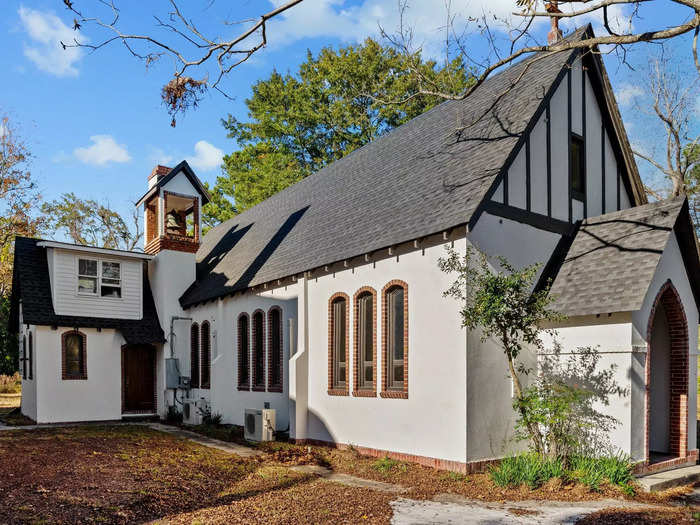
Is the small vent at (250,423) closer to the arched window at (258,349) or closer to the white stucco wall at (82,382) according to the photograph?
the arched window at (258,349)

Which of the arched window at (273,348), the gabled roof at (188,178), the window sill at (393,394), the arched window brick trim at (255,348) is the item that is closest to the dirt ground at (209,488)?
the window sill at (393,394)

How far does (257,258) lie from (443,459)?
986 centimetres

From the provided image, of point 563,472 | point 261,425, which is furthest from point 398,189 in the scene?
point 563,472

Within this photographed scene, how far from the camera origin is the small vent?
15.2 m

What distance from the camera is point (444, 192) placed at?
495 inches

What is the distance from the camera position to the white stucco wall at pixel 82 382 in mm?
19156

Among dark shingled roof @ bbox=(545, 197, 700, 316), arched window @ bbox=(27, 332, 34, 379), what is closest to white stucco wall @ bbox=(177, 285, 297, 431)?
arched window @ bbox=(27, 332, 34, 379)

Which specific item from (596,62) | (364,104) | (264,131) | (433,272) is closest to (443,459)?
(433,272)

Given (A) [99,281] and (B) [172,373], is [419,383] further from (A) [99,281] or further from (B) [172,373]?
(A) [99,281]

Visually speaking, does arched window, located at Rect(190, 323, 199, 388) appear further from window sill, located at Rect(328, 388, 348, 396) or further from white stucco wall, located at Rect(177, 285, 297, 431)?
window sill, located at Rect(328, 388, 348, 396)

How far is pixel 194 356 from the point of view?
21328 millimetres

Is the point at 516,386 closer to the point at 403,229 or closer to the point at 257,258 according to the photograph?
the point at 403,229

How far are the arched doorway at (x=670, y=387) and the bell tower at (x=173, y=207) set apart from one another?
1594 cm

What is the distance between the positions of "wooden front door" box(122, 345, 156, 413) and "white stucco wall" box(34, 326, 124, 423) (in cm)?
87
